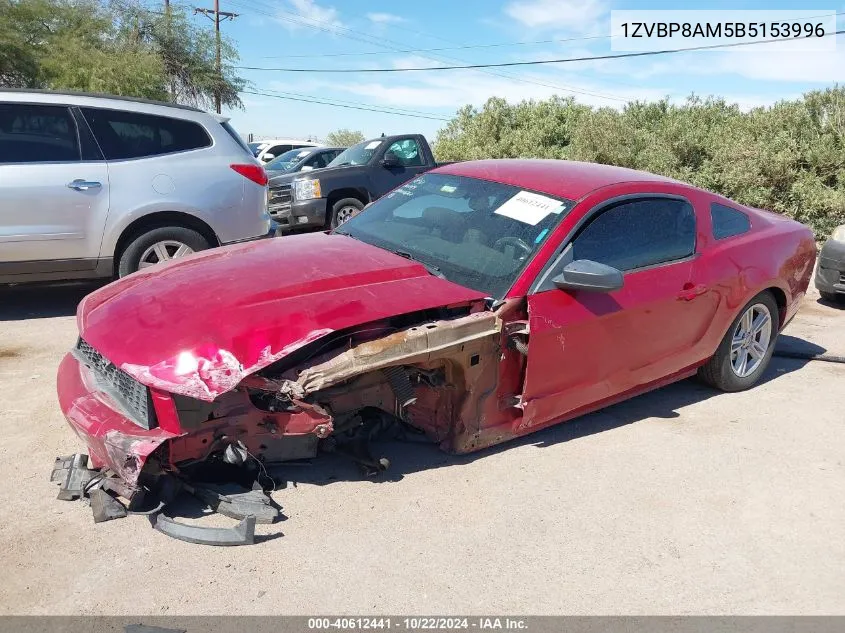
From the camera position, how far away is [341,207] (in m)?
10.9

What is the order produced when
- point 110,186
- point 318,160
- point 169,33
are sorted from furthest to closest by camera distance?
point 169,33 → point 318,160 → point 110,186

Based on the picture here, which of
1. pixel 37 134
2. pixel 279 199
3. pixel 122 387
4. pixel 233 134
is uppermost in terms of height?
pixel 233 134

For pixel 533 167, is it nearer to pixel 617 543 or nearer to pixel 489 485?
pixel 489 485

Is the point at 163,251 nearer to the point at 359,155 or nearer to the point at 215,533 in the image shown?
the point at 215,533

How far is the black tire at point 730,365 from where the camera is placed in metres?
4.73

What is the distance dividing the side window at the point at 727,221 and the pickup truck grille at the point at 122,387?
358 cm

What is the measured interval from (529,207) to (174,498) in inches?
93.5

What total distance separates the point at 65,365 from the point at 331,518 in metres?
1.63

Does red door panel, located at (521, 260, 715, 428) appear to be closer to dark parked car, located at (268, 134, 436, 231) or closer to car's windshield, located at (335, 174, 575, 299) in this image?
car's windshield, located at (335, 174, 575, 299)

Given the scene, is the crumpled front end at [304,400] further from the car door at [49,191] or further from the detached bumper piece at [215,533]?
the car door at [49,191]

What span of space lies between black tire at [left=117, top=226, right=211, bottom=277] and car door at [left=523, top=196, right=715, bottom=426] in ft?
12.0

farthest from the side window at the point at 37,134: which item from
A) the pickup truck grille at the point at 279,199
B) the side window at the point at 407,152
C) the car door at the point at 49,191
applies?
the side window at the point at 407,152

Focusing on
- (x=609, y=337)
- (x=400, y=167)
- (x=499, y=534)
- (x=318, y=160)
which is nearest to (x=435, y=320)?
(x=499, y=534)

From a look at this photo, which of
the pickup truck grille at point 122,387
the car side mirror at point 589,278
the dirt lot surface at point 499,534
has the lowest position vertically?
the dirt lot surface at point 499,534
